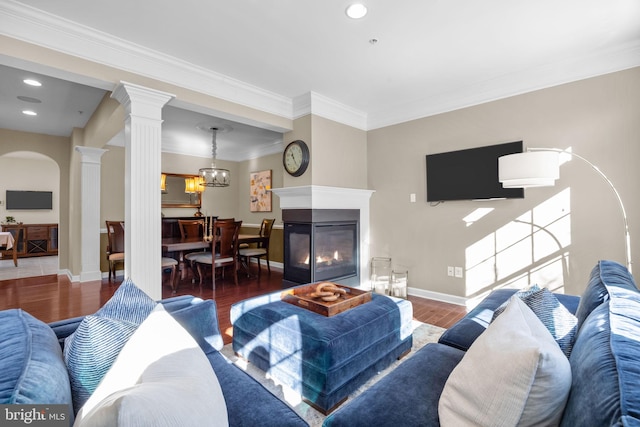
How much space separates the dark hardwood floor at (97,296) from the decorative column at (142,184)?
3.03 ft

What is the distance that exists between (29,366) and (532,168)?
265 cm

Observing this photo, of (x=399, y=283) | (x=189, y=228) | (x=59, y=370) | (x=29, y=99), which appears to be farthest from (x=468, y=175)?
(x=29, y=99)

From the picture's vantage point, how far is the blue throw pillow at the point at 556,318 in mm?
1108

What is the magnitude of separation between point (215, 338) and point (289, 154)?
295cm

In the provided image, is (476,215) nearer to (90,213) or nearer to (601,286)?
(601,286)

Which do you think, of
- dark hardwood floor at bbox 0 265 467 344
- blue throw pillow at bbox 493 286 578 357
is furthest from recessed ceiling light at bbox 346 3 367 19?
dark hardwood floor at bbox 0 265 467 344

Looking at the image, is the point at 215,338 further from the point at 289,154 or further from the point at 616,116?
the point at 616,116

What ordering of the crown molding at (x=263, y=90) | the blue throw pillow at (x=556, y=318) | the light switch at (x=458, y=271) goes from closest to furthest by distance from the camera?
1. the blue throw pillow at (x=556, y=318)
2. the crown molding at (x=263, y=90)
3. the light switch at (x=458, y=271)

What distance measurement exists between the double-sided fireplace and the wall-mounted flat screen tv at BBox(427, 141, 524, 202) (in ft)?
3.94

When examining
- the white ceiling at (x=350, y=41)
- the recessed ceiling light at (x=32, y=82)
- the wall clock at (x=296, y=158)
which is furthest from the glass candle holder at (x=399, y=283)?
the recessed ceiling light at (x=32, y=82)

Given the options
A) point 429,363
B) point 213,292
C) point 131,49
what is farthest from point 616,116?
point 213,292

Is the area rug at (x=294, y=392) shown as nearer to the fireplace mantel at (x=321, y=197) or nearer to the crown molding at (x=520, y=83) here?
the fireplace mantel at (x=321, y=197)

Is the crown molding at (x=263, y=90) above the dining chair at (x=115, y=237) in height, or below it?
above

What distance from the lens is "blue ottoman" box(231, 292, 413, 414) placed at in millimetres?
1715
